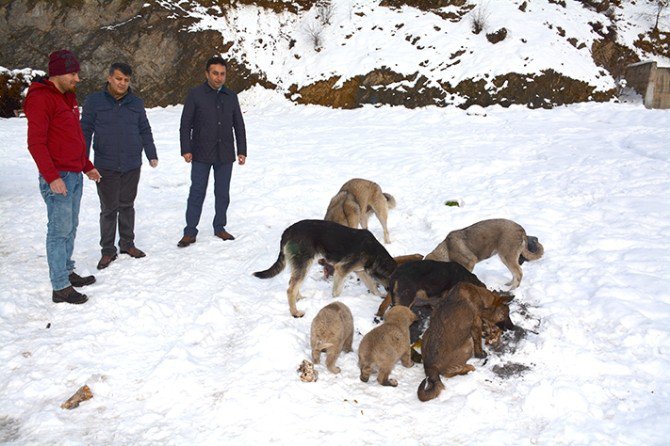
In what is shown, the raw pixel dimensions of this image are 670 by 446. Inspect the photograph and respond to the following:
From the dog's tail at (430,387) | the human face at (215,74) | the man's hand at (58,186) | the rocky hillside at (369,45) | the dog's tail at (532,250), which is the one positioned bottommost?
the dog's tail at (430,387)

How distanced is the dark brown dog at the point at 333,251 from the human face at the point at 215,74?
120 inches

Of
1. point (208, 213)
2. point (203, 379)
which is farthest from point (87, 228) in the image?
point (203, 379)

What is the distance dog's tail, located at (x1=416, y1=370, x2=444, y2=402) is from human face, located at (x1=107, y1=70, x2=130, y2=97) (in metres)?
5.35

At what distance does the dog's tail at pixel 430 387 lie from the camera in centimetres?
389

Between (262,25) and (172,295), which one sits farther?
(262,25)

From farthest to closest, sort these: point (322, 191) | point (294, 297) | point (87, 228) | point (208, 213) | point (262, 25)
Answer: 1. point (262, 25)
2. point (322, 191)
3. point (208, 213)
4. point (87, 228)
5. point (294, 297)

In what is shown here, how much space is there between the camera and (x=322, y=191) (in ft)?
31.9

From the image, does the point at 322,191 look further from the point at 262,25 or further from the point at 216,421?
the point at 262,25

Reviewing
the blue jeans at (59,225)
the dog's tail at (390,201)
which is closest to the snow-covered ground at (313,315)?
the blue jeans at (59,225)

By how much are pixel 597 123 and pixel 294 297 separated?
39.0 feet

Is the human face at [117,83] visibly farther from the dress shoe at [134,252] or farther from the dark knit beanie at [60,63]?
the dress shoe at [134,252]

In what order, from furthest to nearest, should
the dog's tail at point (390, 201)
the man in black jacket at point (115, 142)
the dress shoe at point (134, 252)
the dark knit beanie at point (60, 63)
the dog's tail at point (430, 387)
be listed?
the dog's tail at point (390, 201), the dress shoe at point (134, 252), the man in black jacket at point (115, 142), the dark knit beanie at point (60, 63), the dog's tail at point (430, 387)

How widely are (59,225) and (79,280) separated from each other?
0.97 meters

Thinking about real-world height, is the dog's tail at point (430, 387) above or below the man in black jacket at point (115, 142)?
below
